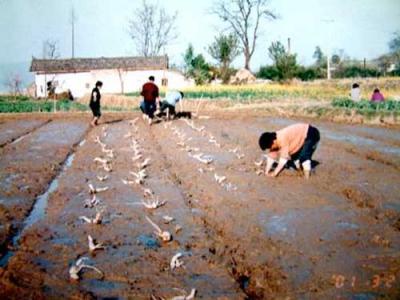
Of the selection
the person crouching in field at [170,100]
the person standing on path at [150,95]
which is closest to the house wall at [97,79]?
the person crouching in field at [170,100]

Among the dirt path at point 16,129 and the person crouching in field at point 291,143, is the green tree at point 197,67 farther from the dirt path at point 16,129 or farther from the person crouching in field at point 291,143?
the person crouching in field at point 291,143

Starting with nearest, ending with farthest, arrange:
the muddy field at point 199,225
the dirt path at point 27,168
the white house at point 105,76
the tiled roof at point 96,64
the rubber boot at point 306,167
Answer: the muddy field at point 199,225 → the dirt path at point 27,168 → the rubber boot at point 306,167 → the white house at point 105,76 → the tiled roof at point 96,64

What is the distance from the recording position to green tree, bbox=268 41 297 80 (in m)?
37.9

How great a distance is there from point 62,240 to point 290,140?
3.79 meters

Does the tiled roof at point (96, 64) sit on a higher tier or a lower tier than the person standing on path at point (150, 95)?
higher

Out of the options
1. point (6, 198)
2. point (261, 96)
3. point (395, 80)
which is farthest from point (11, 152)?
point (395, 80)

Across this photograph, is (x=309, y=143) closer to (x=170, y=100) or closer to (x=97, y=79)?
(x=170, y=100)

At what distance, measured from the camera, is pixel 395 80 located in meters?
33.3

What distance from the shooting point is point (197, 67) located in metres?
44.3

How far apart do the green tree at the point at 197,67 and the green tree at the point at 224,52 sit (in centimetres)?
124

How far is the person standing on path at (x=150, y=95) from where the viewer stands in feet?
53.1

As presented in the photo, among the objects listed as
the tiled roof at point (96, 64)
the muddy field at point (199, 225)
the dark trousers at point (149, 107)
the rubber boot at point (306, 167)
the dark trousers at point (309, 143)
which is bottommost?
the muddy field at point (199, 225)

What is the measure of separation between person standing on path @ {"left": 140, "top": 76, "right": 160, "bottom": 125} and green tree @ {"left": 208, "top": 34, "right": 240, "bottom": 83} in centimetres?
2653

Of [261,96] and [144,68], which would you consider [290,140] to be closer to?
[261,96]
